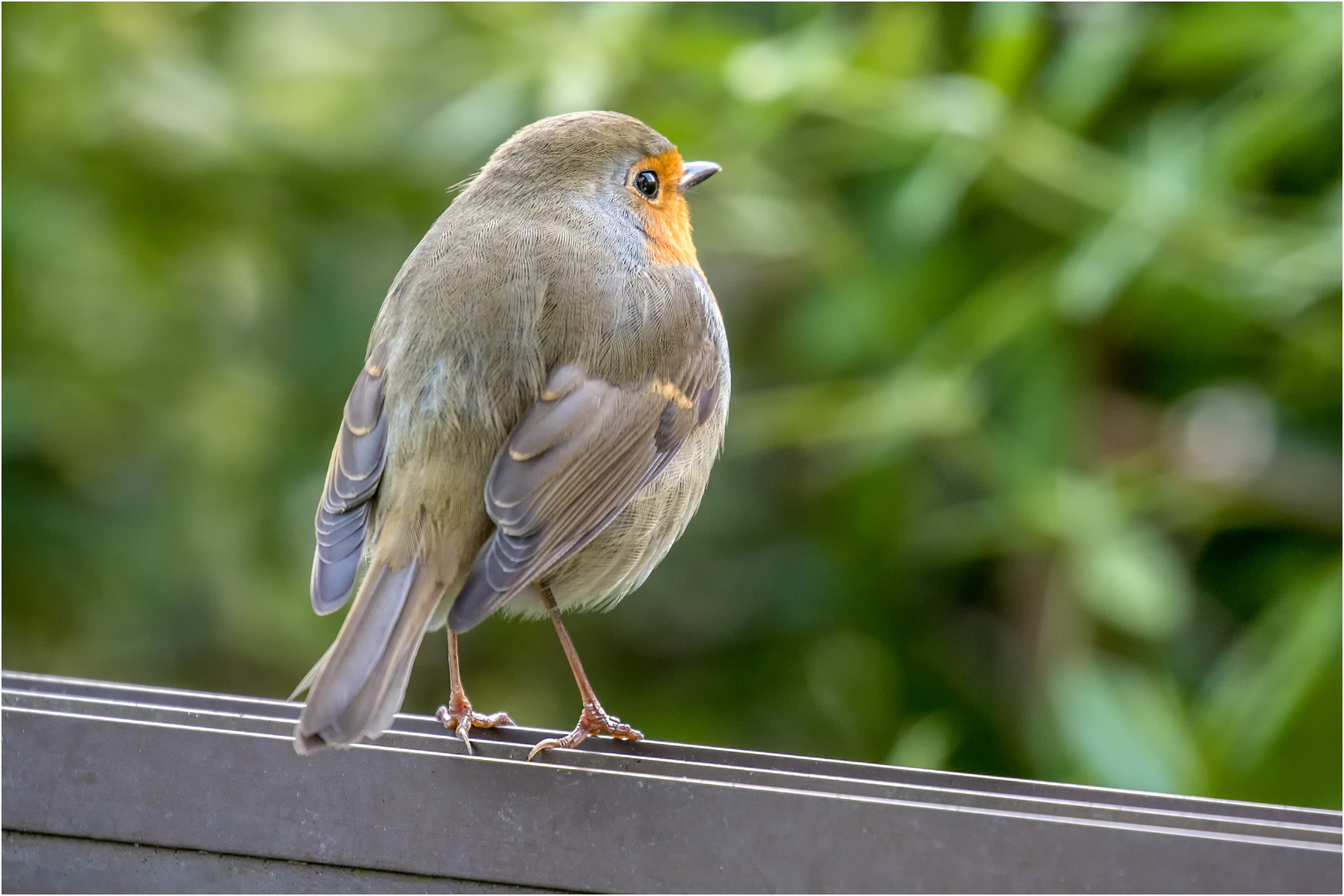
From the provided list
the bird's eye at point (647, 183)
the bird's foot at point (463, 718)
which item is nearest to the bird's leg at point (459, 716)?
the bird's foot at point (463, 718)

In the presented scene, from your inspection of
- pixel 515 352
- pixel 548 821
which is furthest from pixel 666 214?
pixel 548 821

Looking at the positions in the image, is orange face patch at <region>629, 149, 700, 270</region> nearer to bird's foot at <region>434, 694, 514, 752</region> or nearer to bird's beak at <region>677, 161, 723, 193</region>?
bird's beak at <region>677, 161, 723, 193</region>

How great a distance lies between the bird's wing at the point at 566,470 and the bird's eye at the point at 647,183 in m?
0.46

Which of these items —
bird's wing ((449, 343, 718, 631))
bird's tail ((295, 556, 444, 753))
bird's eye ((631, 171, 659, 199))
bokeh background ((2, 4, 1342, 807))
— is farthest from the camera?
bokeh background ((2, 4, 1342, 807))

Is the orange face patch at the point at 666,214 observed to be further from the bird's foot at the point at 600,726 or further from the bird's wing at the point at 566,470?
the bird's foot at the point at 600,726

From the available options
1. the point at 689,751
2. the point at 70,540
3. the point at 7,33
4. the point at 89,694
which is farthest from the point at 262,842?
the point at 7,33

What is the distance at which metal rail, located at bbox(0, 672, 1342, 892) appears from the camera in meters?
1.54

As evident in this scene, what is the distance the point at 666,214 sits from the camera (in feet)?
9.47

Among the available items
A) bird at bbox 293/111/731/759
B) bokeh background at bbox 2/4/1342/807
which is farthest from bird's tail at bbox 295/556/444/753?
bokeh background at bbox 2/4/1342/807

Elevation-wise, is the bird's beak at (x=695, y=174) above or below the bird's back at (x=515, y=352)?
above

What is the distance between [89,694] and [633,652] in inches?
97.0

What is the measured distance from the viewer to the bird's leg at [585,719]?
222cm

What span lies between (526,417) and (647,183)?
71 centimetres

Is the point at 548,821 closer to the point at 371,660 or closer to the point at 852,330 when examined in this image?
the point at 371,660
